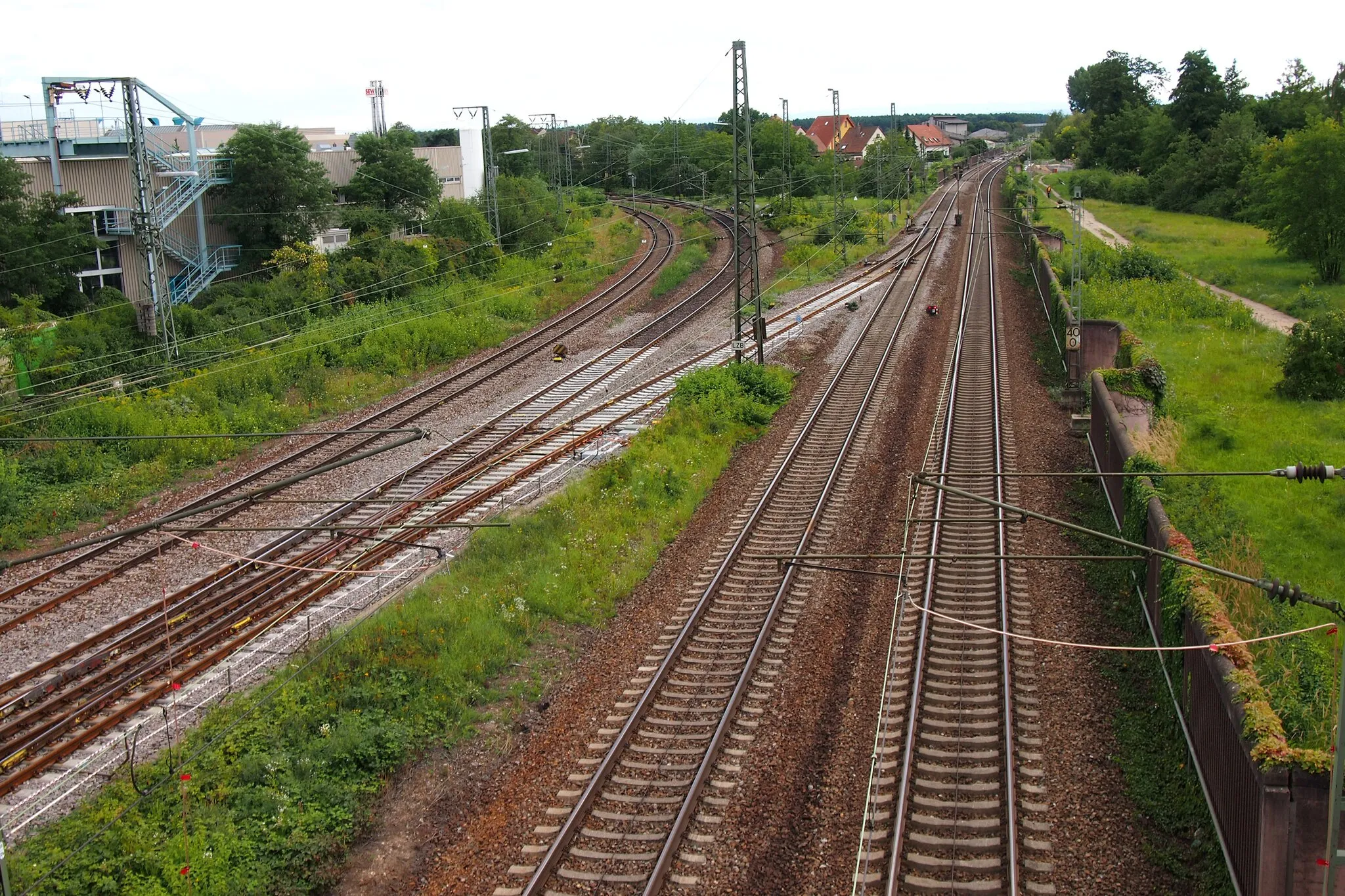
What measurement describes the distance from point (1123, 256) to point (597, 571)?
3301 centimetres

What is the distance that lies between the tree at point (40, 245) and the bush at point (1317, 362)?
104 ft

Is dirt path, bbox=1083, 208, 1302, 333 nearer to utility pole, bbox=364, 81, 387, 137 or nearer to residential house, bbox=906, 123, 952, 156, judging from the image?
utility pole, bbox=364, 81, 387, 137

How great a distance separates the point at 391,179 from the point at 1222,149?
50.3 m

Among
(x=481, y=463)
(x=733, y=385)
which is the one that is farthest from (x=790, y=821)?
(x=733, y=385)

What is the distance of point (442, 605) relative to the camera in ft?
49.4

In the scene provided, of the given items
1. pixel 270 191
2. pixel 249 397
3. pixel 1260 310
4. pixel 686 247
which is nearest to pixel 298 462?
pixel 249 397

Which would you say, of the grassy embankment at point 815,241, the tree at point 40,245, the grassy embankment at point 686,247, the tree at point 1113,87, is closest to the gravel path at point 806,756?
the tree at point 40,245

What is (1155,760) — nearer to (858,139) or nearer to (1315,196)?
(1315,196)

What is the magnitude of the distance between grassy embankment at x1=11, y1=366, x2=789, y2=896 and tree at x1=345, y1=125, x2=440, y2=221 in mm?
26886

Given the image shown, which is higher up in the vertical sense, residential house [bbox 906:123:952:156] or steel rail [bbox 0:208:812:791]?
residential house [bbox 906:123:952:156]

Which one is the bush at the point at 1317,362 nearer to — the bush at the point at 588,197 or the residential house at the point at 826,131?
the bush at the point at 588,197

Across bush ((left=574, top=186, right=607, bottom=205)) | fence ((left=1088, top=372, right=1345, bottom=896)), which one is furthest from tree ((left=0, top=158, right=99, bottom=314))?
bush ((left=574, top=186, right=607, bottom=205))

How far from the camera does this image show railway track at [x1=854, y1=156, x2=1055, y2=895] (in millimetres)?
Answer: 9633

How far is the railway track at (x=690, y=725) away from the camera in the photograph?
32.3ft
